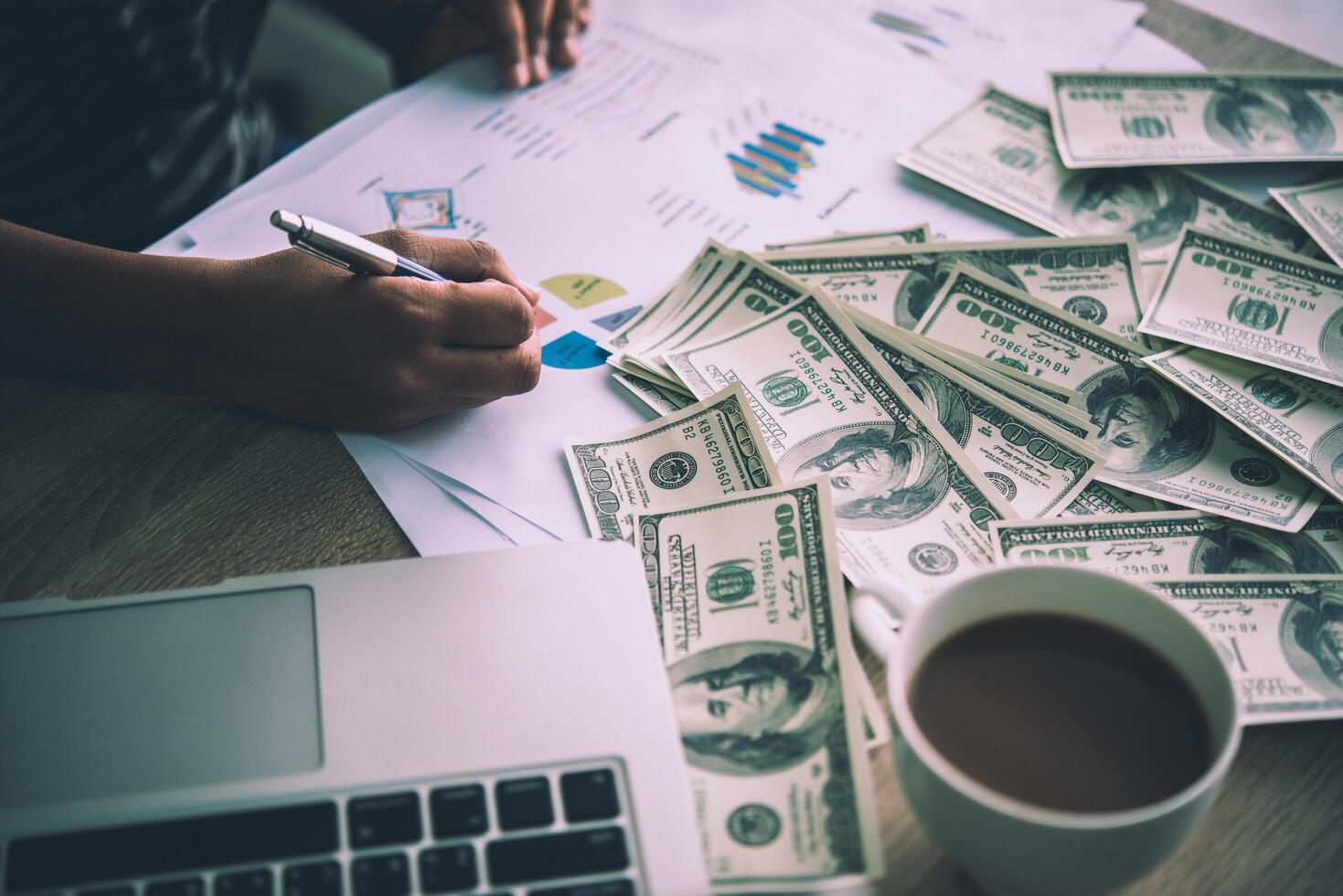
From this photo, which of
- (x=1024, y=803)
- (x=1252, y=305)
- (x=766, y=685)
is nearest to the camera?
(x=1024, y=803)

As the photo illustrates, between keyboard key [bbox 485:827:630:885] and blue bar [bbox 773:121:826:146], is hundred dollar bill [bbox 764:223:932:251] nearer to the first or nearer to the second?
blue bar [bbox 773:121:826:146]

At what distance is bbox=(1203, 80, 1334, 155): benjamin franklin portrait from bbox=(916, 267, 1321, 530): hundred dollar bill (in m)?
0.30

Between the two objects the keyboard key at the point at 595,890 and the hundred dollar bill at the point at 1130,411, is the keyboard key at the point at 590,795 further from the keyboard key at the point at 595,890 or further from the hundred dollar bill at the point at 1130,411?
the hundred dollar bill at the point at 1130,411

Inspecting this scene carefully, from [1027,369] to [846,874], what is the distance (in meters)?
0.40

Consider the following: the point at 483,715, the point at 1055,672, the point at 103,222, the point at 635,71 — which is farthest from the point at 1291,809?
the point at 103,222

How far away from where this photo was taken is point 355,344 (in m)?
0.66

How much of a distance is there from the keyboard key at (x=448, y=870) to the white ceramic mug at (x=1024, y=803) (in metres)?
0.19

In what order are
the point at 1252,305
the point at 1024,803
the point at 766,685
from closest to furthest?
the point at 1024,803 < the point at 766,685 < the point at 1252,305

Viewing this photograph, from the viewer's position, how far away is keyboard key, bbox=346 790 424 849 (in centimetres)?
45

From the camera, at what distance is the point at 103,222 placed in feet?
3.15

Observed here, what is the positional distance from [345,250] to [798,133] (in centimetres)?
46

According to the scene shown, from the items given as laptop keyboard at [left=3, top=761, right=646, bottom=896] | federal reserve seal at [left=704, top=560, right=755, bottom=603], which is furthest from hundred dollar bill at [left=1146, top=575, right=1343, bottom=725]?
laptop keyboard at [left=3, top=761, right=646, bottom=896]

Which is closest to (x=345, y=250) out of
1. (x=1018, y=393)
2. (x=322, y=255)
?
(x=322, y=255)

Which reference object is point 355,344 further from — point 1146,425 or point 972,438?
point 1146,425
